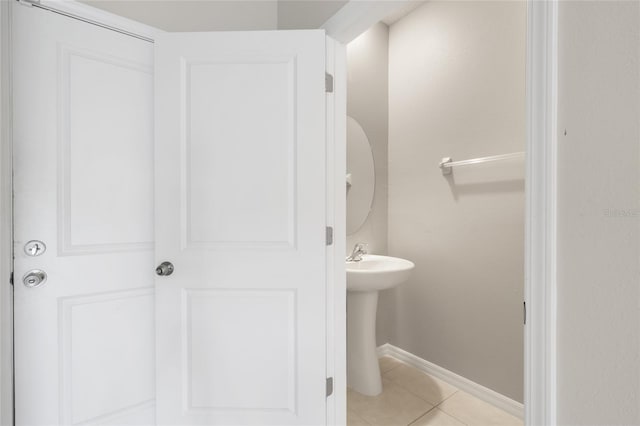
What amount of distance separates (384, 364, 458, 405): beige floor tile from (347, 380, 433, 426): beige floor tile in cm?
5

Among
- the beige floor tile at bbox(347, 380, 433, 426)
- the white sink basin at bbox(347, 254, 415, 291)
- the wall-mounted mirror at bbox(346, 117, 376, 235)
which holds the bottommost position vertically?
the beige floor tile at bbox(347, 380, 433, 426)

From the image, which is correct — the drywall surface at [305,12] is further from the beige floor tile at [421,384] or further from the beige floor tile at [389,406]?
the beige floor tile at [421,384]

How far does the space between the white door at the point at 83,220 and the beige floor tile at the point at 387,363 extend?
147 cm

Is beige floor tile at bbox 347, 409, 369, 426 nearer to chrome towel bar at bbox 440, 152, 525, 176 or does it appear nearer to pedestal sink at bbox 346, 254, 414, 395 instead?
pedestal sink at bbox 346, 254, 414, 395

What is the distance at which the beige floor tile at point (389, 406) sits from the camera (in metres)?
1.66

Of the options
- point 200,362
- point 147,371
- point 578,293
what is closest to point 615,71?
point 578,293

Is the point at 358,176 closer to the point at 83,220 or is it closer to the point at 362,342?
the point at 362,342

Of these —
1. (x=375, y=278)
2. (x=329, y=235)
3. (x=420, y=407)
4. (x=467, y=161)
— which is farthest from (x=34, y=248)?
(x=467, y=161)

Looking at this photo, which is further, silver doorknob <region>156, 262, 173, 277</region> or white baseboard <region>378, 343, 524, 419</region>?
white baseboard <region>378, 343, 524, 419</region>

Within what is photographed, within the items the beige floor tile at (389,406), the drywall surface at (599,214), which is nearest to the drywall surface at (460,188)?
the beige floor tile at (389,406)

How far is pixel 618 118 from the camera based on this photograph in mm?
580

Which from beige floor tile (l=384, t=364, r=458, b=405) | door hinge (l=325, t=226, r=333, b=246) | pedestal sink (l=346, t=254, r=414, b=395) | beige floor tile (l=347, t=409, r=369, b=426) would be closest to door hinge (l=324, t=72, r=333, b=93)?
door hinge (l=325, t=226, r=333, b=246)

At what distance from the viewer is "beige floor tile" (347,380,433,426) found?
1.66 m

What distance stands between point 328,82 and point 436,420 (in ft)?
5.95
